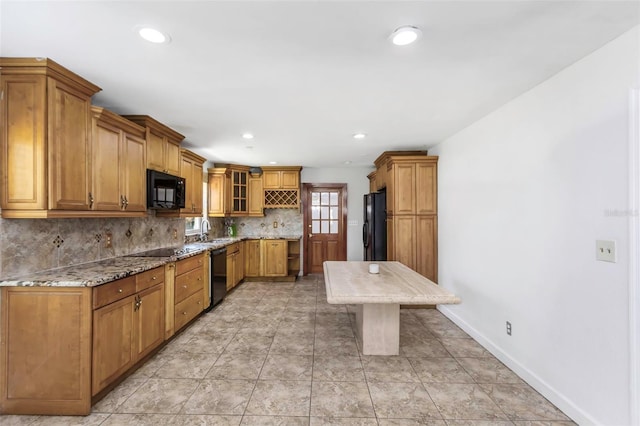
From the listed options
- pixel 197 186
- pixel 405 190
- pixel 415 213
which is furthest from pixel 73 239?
pixel 415 213

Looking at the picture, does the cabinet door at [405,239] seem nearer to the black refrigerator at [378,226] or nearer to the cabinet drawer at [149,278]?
the black refrigerator at [378,226]

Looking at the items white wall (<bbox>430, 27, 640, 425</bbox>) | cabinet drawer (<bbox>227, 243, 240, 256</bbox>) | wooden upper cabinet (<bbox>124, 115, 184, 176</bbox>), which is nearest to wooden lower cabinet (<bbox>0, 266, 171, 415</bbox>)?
wooden upper cabinet (<bbox>124, 115, 184, 176</bbox>)

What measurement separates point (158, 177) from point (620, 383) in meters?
4.08

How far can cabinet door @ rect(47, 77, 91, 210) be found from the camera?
76.1 inches

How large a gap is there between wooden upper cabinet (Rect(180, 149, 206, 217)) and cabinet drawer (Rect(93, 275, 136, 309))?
5.19ft

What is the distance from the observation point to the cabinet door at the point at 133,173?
2654 mm

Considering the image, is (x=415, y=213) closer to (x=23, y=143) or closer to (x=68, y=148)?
(x=68, y=148)

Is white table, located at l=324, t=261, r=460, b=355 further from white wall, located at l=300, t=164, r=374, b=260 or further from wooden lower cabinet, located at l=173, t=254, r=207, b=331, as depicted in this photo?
white wall, located at l=300, t=164, r=374, b=260

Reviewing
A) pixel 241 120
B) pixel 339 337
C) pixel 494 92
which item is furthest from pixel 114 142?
pixel 494 92

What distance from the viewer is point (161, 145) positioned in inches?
128

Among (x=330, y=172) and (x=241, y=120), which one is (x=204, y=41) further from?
(x=330, y=172)

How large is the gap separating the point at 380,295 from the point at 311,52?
179cm

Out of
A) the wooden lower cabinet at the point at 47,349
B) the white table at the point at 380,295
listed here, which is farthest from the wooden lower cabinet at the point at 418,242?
the wooden lower cabinet at the point at 47,349

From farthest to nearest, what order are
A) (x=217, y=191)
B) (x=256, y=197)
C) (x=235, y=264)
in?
(x=256, y=197) → (x=217, y=191) → (x=235, y=264)
